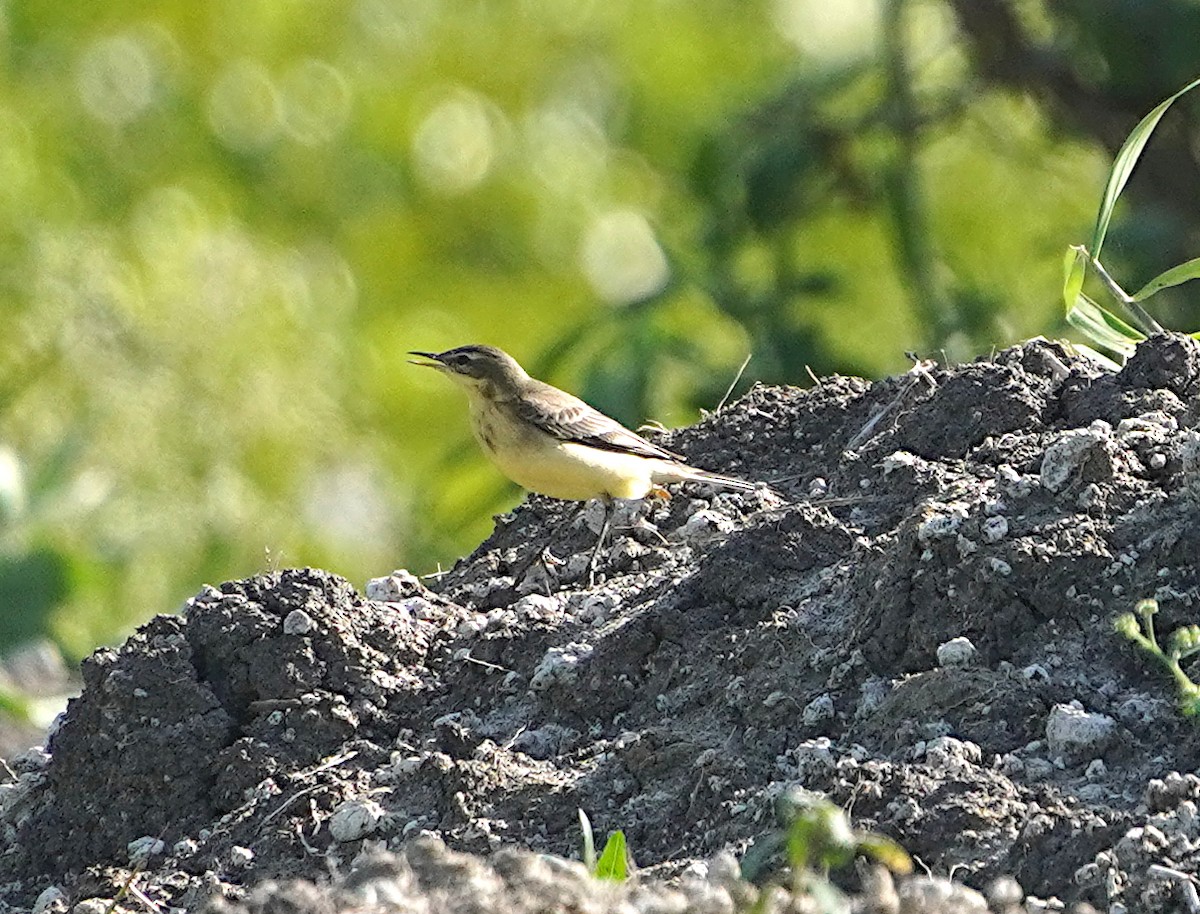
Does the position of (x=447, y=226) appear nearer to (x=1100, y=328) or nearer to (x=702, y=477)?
(x=702, y=477)

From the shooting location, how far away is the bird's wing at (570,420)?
25.1ft

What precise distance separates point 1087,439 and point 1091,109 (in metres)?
6.30

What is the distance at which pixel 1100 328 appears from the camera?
6.14m

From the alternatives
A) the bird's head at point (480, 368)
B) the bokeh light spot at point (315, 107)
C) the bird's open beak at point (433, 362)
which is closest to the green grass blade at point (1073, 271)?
the bird's head at point (480, 368)

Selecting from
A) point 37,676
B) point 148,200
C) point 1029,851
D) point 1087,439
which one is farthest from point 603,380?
point 148,200

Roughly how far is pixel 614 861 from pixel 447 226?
568 inches

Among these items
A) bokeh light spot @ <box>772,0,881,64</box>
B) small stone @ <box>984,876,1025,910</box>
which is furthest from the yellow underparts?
bokeh light spot @ <box>772,0,881,64</box>

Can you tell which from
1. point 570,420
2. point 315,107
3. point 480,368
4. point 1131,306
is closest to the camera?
point 1131,306

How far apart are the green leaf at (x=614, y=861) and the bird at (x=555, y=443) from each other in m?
2.00

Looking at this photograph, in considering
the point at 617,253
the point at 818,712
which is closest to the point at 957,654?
the point at 818,712

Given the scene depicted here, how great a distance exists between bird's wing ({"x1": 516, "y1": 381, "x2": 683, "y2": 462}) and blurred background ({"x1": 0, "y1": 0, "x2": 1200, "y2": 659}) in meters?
0.84

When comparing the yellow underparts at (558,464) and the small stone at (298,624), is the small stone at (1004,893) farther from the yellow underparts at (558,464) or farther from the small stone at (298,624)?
the yellow underparts at (558,464)

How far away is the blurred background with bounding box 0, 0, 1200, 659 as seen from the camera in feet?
34.9

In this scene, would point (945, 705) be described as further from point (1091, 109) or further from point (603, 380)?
point (1091, 109)
